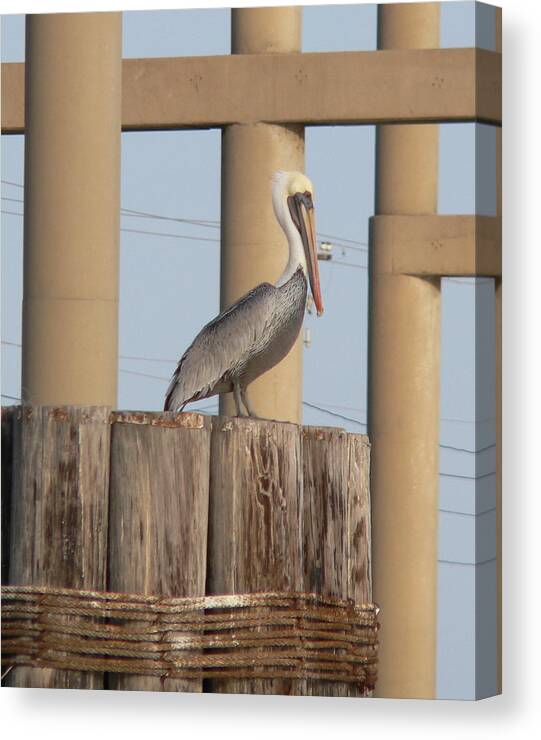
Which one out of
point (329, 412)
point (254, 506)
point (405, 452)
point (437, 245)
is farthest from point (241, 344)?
point (437, 245)

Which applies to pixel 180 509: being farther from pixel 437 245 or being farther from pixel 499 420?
pixel 437 245

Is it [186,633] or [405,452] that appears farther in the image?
[405,452]

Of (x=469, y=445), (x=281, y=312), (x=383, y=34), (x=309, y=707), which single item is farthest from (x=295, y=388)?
(x=383, y=34)

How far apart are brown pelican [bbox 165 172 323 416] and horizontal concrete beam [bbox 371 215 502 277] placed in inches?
35.0

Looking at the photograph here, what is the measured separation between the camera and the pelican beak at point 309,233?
11.4m

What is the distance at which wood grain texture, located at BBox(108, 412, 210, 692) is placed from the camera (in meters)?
10.1

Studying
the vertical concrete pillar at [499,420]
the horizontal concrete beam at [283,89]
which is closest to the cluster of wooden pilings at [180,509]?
the vertical concrete pillar at [499,420]

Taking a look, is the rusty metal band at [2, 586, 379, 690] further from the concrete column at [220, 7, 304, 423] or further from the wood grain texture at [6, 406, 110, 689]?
the concrete column at [220, 7, 304, 423]

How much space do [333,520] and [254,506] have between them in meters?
0.41

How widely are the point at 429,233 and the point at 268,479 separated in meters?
4.00

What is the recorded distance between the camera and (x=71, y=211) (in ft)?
38.0

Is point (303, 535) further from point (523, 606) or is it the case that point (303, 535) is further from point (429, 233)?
point (429, 233)

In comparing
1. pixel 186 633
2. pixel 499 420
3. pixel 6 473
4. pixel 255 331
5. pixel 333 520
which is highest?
pixel 255 331

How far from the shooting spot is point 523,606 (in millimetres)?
10664
